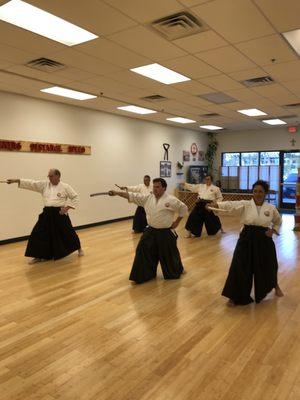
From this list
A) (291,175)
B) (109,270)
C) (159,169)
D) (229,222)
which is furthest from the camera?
(291,175)

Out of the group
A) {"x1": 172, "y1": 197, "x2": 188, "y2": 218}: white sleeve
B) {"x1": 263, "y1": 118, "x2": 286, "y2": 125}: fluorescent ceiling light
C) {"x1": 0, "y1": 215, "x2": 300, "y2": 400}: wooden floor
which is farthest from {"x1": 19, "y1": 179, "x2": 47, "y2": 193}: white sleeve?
{"x1": 263, "y1": 118, "x2": 286, "y2": 125}: fluorescent ceiling light

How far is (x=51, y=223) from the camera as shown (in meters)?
5.00

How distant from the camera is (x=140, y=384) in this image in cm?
217

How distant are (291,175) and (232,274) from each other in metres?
8.47

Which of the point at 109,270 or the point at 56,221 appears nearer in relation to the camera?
the point at 109,270

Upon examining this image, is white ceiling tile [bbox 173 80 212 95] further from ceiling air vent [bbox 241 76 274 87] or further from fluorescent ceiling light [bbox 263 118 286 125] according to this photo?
fluorescent ceiling light [bbox 263 118 286 125]

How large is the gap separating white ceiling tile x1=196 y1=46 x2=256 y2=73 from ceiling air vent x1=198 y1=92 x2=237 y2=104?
1497 mm

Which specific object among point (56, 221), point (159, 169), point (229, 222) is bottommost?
point (229, 222)

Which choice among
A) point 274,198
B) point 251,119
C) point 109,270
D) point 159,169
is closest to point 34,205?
point 109,270

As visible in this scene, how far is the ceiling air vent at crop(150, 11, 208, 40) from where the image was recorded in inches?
121

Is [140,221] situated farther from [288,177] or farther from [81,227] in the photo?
[288,177]

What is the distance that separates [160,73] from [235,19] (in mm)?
1895

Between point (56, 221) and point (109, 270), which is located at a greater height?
point (56, 221)

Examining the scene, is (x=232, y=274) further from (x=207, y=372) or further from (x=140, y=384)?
(x=140, y=384)
